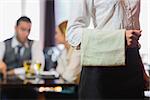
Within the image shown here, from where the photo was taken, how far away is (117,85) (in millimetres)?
965

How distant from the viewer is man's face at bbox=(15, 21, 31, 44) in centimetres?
103

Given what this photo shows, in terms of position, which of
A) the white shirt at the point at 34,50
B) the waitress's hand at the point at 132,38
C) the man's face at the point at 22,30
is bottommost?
the white shirt at the point at 34,50

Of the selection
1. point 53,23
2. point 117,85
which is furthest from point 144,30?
point 53,23

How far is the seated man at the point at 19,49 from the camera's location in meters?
→ 1.03

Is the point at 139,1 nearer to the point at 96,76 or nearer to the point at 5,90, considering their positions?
the point at 96,76

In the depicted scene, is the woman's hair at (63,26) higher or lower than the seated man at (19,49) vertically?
higher

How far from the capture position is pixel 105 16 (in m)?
0.94

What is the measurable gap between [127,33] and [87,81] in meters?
0.21

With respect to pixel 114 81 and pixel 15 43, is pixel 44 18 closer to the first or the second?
pixel 15 43

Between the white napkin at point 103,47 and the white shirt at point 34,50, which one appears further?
the white shirt at point 34,50

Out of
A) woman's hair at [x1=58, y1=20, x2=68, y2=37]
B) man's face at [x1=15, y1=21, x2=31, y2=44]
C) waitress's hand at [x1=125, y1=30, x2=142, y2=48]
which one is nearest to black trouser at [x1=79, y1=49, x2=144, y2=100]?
waitress's hand at [x1=125, y1=30, x2=142, y2=48]

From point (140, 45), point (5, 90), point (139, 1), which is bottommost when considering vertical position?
point (5, 90)

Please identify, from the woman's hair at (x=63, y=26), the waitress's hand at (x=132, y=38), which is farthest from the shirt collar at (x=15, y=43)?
the waitress's hand at (x=132, y=38)

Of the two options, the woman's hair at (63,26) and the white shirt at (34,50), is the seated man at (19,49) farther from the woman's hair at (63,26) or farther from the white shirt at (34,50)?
the woman's hair at (63,26)
